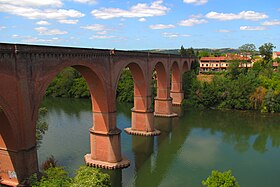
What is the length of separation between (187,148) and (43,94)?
17688 mm

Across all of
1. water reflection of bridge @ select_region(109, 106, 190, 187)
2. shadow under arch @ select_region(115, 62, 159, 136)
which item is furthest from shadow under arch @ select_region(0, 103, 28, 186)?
shadow under arch @ select_region(115, 62, 159, 136)

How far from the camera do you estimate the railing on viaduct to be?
561 inches

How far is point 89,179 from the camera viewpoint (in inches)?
603

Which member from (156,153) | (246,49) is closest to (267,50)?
(246,49)

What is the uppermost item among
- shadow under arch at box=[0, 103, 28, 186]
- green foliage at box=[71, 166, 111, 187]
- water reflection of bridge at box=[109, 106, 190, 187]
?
shadow under arch at box=[0, 103, 28, 186]

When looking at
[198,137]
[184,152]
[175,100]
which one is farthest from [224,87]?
[184,152]

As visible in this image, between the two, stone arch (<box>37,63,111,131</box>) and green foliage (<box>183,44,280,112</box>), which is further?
green foliage (<box>183,44,280,112</box>)

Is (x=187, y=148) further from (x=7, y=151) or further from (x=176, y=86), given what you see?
(x=176, y=86)

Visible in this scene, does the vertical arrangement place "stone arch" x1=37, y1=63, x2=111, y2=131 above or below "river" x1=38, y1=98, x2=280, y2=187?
above

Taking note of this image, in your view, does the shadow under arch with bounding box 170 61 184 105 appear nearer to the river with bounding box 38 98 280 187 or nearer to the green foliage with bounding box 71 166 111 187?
the river with bounding box 38 98 280 187

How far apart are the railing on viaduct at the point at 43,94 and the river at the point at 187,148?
2235 mm

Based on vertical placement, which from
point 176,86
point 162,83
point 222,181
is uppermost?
point 162,83

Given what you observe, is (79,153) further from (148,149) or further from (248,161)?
(248,161)

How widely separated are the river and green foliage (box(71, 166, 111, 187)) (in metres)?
5.62
